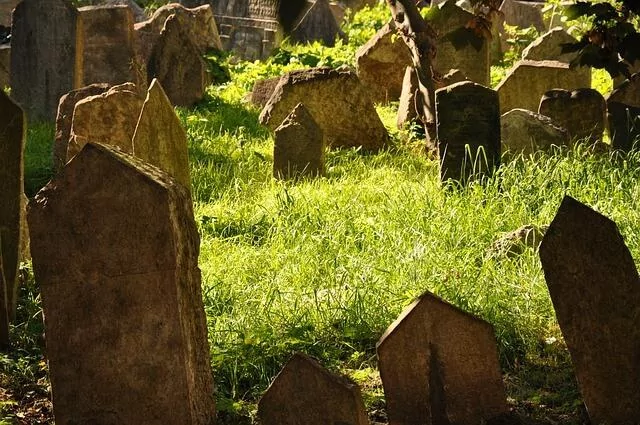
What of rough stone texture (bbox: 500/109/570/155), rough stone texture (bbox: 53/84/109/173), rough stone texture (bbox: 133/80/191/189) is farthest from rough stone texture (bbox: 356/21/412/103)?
rough stone texture (bbox: 133/80/191/189)

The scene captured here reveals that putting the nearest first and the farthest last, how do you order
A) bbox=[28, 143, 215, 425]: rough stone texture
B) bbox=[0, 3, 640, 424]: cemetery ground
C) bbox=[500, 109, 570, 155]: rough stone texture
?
bbox=[28, 143, 215, 425]: rough stone texture → bbox=[0, 3, 640, 424]: cemetery ground → bbox=[500, 109, 570, 155]: rough stone texture

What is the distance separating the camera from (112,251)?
4016mm

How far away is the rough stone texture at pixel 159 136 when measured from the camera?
21.0ft

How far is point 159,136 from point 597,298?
9.86ft

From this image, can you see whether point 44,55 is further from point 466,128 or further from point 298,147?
point 466,128

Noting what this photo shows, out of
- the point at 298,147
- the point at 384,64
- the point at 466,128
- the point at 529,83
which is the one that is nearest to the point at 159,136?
the point at 466,128

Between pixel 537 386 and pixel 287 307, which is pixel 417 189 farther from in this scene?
pixel 537 386

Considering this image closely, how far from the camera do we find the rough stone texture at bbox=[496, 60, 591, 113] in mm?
10875

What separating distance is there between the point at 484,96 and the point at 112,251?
4110mm

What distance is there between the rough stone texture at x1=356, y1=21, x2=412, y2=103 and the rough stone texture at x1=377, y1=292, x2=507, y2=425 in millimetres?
8318

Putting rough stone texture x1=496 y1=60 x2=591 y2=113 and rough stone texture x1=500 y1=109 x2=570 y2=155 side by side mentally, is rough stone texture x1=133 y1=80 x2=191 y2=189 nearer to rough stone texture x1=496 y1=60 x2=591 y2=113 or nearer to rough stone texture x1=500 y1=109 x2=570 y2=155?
rough stone texture x1=500 y1=109 x2=570 y2=155

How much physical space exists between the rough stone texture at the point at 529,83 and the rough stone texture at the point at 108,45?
383 centimetres

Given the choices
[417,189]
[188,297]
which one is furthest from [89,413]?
[417,189]

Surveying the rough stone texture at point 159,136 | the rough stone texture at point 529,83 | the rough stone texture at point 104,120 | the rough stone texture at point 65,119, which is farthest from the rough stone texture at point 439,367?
the rough stone texture at point 529,83
